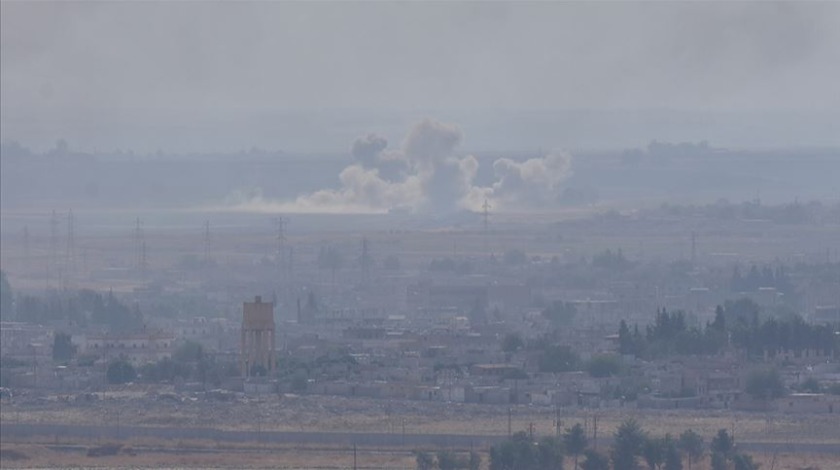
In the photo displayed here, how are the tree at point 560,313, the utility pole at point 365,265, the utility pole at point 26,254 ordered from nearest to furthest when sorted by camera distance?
the tree at point 560,313, the utility pole at point 365,265, the utility pole at point 26,254

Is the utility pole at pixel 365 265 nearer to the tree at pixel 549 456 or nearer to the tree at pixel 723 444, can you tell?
the tree at pixel 723 444

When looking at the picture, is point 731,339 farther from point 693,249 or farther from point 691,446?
point 693,249

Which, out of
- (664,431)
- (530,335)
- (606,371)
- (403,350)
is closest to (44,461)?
(664,431)

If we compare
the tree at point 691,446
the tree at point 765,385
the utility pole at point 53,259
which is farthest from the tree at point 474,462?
the utility pole at point 53,259

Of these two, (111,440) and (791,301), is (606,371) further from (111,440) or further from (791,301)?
(791,301)

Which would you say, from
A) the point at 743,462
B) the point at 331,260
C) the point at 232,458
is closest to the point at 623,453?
the point at 743,462
